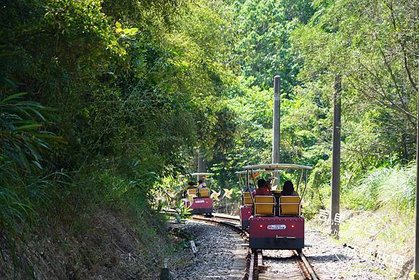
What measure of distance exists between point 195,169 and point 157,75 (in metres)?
36.3

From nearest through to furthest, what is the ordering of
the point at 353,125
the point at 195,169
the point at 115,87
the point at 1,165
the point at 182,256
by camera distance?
the point at 1,165
the point at 115,87
the point at 182,256
the point at 353,125
the point at 195,169

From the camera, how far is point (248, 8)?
68.8 m

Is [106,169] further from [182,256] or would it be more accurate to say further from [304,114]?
[304,114]

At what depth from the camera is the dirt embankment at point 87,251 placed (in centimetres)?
960

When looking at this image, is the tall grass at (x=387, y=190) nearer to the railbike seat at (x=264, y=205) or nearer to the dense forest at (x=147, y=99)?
the dense forest at (x=147, y=99)

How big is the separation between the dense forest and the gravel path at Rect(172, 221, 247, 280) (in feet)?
5.95

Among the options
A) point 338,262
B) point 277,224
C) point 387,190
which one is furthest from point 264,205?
point 387,190

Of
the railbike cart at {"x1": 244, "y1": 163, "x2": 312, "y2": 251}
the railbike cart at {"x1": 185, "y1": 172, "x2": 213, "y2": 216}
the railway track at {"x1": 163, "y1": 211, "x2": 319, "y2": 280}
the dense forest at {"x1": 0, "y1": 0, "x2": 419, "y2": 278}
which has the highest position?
the dense forest at {"x1": 0, "y1": 0, "x2": 419, "y2": 278}

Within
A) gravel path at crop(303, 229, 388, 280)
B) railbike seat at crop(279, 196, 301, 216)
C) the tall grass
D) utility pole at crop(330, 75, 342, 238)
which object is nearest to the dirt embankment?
railbike seat at crop(279, 196, 301, 216)

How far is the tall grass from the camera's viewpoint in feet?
68.2

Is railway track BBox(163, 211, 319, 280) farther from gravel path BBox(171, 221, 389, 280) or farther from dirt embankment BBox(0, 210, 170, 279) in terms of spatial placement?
dirt embankment BBox(0, 210, 170, 279)

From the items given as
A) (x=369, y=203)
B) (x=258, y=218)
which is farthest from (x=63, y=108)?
(x=369, y=203)

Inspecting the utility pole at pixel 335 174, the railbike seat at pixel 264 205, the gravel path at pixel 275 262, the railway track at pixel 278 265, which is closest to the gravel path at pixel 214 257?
the gravel path at pixel 275 262

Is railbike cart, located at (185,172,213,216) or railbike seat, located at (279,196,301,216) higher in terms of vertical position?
railbike seat, located at (279,196,301,216)
